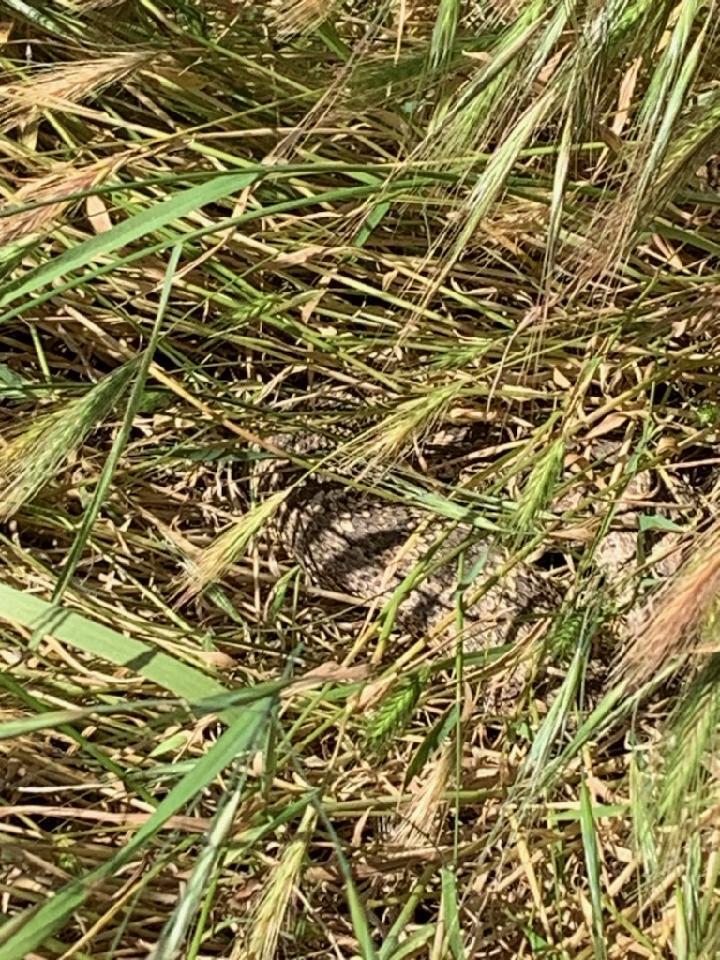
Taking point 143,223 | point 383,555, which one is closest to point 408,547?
point 383,555

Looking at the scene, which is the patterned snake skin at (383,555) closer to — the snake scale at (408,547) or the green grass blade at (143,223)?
the snake scale at (408,547)

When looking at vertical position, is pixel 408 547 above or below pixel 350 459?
below

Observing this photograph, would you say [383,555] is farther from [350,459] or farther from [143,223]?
[143,223]

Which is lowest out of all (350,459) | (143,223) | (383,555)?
(383,555)

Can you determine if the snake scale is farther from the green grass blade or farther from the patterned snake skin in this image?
the green grass blade

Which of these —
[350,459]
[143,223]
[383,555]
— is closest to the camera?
[143,223]

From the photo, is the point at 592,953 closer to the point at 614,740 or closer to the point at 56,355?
the point at 614,740

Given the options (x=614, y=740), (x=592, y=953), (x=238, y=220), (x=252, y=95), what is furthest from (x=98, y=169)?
(x=592, y=953)

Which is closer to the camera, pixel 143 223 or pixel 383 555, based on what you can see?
pixel 143 223

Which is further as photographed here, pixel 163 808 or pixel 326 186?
pixel 326 186
